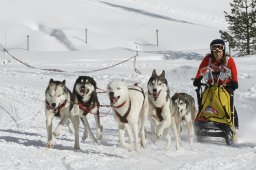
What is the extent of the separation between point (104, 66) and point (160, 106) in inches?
527

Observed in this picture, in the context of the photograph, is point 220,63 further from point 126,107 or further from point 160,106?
point 126,107

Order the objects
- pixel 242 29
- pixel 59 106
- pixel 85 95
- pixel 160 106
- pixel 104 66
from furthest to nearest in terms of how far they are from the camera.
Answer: pixel 242 29 < pixel 104 66 < pixel 85 95 < pixel 160 106 < pixel 59 106

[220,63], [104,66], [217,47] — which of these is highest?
[104,66]

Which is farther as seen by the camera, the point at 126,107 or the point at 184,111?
the point at 184,111

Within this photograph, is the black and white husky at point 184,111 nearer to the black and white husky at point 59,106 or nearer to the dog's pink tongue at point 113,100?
the dog's pink tongue at point 113,100

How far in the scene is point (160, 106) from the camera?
708 centimetres

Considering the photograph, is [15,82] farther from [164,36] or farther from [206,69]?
[164,36]

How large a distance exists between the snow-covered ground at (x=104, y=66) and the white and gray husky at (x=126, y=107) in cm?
22

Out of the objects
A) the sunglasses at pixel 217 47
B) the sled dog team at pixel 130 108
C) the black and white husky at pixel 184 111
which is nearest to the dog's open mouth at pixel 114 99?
the sled dog team at pixel 130 108

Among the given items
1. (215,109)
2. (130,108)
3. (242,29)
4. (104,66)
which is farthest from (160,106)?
(242,29)

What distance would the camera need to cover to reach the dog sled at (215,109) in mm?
7547

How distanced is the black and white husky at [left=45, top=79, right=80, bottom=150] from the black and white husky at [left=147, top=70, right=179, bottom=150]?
3.36 ft

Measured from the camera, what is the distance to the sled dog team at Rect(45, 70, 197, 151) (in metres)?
6.58

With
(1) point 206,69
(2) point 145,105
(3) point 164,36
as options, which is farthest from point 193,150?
(3) point 164,36
